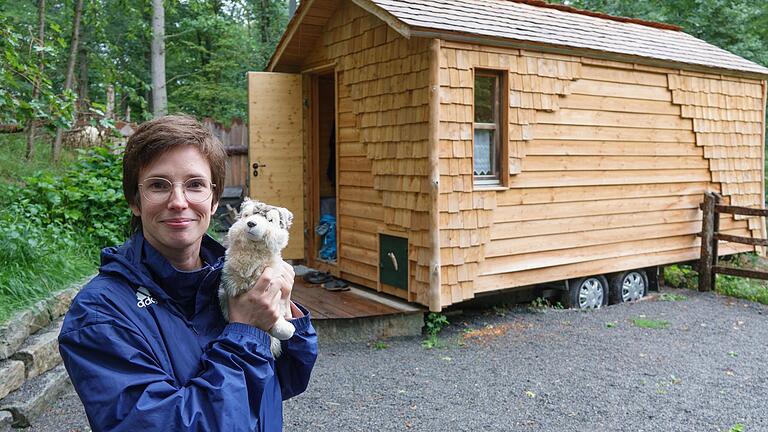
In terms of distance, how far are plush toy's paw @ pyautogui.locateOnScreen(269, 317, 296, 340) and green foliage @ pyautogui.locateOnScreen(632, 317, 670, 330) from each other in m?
6.37

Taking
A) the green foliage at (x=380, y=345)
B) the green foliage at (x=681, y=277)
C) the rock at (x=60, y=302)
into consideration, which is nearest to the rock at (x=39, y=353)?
the rock at (x=60, y=302)

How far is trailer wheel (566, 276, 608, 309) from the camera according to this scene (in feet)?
26.2

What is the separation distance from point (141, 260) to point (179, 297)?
0.14 meters

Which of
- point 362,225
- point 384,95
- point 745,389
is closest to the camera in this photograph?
point 745,389

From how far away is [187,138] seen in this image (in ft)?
5.54

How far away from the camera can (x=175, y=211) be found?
1624 millimetres

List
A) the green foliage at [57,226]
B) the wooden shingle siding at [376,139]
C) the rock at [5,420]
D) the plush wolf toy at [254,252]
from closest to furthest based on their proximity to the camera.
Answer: the plush wolf toy at [254,252], the rock at [5,420], the green foliage at [57,226], the wooden shingle siding at [376,139]

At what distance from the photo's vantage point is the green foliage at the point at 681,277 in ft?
32.1

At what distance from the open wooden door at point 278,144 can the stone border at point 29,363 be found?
12.8 feet

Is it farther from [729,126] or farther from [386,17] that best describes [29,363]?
[729,126]

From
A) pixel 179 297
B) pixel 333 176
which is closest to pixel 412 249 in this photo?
pixel 333 176

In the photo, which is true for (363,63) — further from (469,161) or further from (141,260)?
(141,260)

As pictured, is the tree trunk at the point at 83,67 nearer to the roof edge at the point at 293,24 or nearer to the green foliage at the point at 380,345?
the roof edge at the point at 293,24

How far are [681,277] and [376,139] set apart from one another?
590 cm
